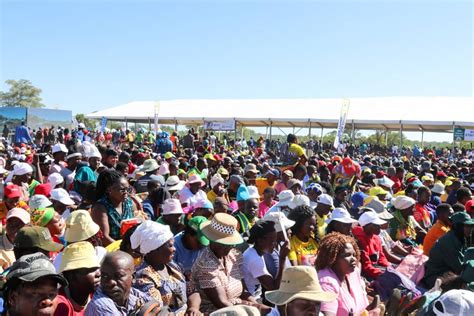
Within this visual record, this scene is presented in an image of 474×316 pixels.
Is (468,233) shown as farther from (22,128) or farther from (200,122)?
(200,122)

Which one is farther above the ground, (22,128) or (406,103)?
(406,103)

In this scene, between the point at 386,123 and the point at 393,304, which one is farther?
the point at 386,123

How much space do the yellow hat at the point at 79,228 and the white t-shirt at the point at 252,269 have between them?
133 centimetres

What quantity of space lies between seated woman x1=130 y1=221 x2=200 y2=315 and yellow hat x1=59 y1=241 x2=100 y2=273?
37cm

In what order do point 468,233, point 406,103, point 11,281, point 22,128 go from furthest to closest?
1. point 406,103
2. point 22,128
3. point 468,233
4. point 11,281

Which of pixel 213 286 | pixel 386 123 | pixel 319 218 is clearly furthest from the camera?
pixel 386 123

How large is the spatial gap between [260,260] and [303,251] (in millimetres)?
859

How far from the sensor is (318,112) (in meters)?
27.3

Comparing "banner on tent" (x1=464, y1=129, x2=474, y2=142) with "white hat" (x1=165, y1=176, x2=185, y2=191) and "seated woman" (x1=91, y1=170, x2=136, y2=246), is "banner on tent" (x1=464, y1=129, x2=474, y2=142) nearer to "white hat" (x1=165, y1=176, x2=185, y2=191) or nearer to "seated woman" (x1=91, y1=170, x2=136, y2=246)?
"white hat" (x1=165, y1=176, x2=185, y2=191)

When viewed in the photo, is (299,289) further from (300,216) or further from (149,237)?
(300,216)

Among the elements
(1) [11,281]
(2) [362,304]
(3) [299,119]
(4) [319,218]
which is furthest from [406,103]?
(1) [11,281]

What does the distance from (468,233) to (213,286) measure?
126 inches

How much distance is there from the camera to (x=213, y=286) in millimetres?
3738

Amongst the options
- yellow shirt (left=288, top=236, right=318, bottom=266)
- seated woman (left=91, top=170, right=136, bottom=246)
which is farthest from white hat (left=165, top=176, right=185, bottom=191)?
yellow shirt (left=288, top=236, right=318, bottom=266)
